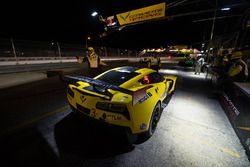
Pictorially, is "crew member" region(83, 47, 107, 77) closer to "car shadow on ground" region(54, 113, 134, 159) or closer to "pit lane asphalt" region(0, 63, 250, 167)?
"pit lane asphalt" region(0, 63, 250, 167)

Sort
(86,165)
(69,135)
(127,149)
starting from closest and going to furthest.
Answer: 1. (86,165)
2. (127,149)
3. (69,135)

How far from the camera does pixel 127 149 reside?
98.8 inches

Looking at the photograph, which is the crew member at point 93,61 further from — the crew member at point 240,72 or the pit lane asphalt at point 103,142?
the crew member at point 240,72

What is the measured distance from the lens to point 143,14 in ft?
44.0

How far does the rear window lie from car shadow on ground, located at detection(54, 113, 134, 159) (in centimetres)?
118

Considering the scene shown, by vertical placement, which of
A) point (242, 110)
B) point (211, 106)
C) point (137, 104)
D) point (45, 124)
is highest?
point (137, 104)

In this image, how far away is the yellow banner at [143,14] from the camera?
12.3 meters

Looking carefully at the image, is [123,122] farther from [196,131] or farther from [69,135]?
[196,131]

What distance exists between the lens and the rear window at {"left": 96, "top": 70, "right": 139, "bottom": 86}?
3339mm

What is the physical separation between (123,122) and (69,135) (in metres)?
1.33

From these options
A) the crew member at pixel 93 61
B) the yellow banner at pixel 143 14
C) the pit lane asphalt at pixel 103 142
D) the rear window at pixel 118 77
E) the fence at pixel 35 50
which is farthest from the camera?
the yellow banner at pixel 143 14

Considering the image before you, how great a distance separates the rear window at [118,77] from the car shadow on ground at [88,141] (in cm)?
118

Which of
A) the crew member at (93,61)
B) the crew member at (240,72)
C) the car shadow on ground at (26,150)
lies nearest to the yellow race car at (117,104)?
the car shadow on ground at (26,150)

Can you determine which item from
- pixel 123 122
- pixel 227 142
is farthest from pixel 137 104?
pixel 227 142
